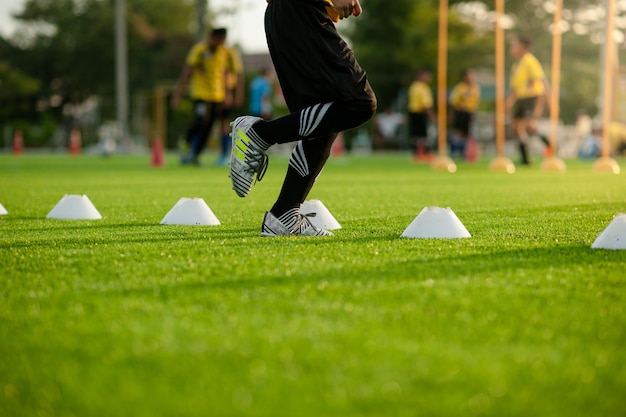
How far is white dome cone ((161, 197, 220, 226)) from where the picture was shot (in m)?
5.11

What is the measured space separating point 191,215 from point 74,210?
0.91 meters

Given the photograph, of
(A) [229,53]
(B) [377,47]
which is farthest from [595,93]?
(A) [229,53]

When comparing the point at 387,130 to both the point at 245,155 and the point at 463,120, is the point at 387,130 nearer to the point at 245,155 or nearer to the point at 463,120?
the point at 463,120

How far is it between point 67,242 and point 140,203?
113 inches

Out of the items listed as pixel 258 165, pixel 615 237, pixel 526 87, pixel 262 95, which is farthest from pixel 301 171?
pixel 262 95

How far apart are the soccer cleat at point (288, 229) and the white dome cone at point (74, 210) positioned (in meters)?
1.57

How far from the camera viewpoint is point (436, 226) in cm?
436

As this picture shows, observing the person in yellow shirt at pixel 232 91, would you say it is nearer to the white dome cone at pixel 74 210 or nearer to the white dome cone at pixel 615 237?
the white dome cone at pixel 74 210

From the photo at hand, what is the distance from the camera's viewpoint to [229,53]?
49.3ft

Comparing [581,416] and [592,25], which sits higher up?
[592,25]

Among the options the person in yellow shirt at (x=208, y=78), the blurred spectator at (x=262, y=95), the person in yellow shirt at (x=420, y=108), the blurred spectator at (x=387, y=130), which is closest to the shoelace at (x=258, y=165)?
the person in yellow shirt at (x=208, y=78)

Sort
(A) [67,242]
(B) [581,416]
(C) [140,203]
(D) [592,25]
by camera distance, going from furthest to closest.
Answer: (D) [592,25]
(C) [140,203]
(A) [67,242]
(B) [581,416]

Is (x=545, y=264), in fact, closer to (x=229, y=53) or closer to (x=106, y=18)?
(x=229, y=53)

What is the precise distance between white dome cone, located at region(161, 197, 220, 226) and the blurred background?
28.6 meters
